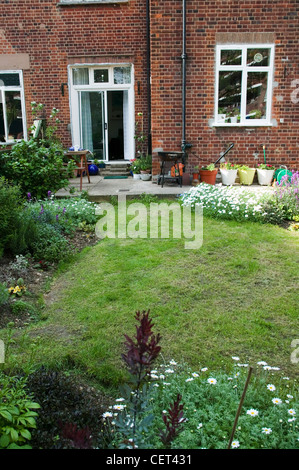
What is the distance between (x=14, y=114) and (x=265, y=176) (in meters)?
7.52

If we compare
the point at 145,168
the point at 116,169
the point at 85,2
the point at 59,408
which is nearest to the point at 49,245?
the point at 59,408

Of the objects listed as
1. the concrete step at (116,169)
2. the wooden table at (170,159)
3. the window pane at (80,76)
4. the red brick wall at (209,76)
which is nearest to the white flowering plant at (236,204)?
the wooden table at (170,159)

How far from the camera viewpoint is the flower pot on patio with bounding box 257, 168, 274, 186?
32.4 ft

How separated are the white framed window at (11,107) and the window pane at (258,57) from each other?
6420 mm

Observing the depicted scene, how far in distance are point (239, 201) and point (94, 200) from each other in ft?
9.47

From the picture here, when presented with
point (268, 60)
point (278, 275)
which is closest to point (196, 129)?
point (268, 60)

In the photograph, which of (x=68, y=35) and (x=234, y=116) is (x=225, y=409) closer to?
(x=234, y=116)

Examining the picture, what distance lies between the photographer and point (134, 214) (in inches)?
301

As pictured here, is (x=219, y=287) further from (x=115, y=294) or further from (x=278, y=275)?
(x=115, y=294)

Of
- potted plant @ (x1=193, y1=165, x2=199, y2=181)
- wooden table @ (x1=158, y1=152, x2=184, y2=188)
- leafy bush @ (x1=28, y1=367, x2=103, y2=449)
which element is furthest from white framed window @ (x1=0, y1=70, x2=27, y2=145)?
leafy bush @ (x1=28, y1=367, x2=103, y2=449)

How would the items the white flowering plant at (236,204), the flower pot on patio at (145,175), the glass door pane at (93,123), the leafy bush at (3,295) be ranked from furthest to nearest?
the glass door pane at (93,123)
the flower pot on patio at (145,175)
the white flowering plant at (236,204)
the leafy bush at (3,295)

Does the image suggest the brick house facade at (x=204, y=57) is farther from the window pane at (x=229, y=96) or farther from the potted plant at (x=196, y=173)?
the potted plant at (x=196, y=173)

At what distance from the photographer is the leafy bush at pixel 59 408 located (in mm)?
2141

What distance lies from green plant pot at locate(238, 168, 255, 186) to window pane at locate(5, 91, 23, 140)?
6.78 metres
